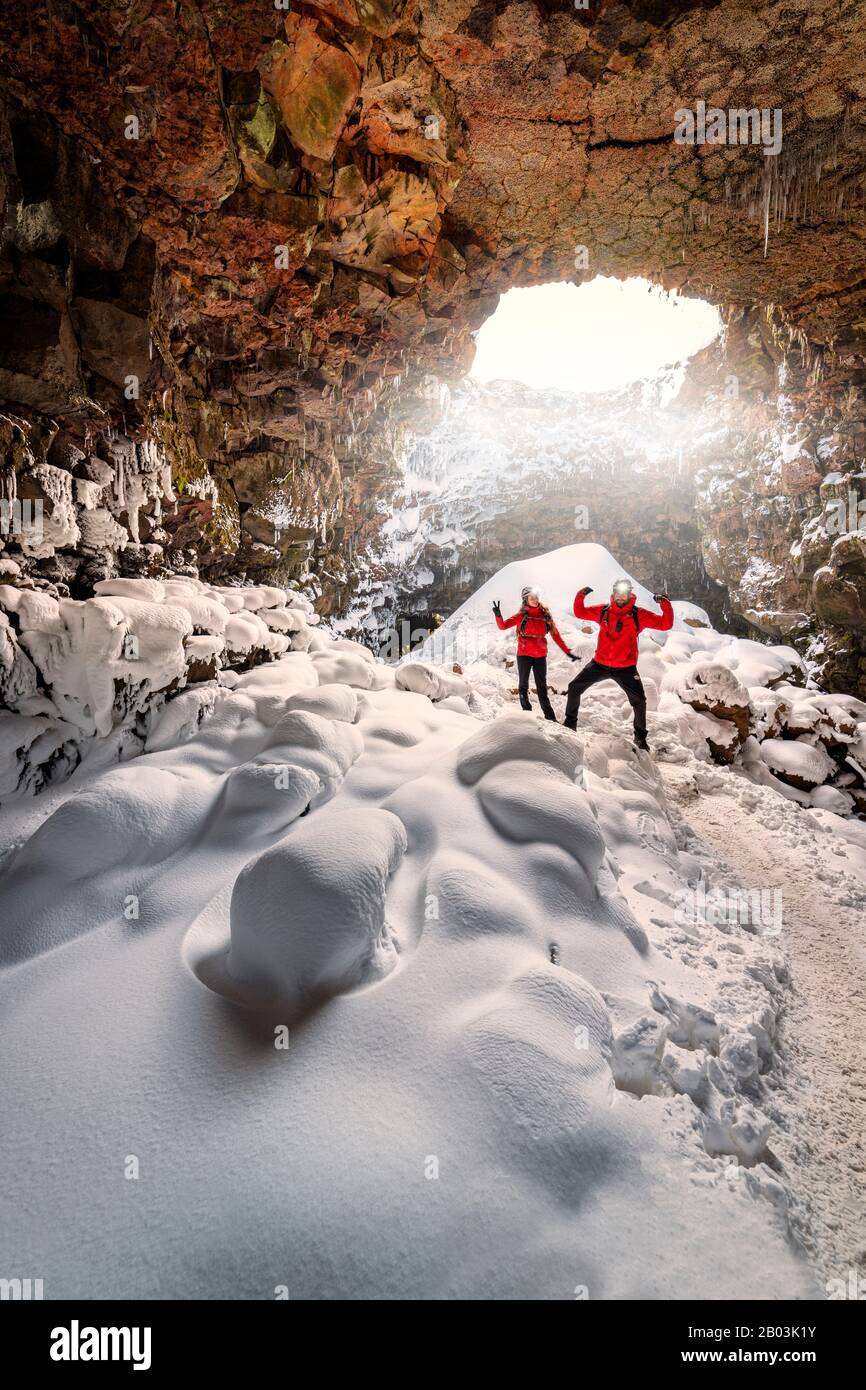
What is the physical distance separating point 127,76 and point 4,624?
4.36 m

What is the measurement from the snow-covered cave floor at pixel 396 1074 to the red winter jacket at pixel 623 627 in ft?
9.39

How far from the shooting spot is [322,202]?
19.3 ft

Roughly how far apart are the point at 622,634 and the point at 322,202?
234 inches

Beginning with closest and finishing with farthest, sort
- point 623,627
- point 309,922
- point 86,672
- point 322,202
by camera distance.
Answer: point 309,922 < point 86,672 < point 623,627 < point 322,202

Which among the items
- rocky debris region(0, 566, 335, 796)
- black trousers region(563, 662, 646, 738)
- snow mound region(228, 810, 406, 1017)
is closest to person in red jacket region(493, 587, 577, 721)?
black trousers region(563, 662, 646, 738)

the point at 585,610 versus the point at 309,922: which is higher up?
the point at 585,610

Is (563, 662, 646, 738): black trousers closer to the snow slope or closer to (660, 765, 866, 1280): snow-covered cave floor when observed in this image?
(660, 765, 866, 1280): snow-covered cave floor

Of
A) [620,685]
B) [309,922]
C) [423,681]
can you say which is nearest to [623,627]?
[620,685]

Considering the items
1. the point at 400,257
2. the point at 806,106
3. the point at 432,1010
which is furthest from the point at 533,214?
the point at 432,1010

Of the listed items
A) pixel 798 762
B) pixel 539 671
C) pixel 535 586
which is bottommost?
pixel 798 762

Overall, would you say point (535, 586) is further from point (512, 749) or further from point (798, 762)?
point (512, 749)

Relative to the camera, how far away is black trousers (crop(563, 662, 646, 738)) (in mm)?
5359

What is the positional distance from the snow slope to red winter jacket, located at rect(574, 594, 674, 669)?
2.70m

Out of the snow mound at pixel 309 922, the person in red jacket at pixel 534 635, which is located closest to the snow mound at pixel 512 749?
the snow mound at pixel 309 922
